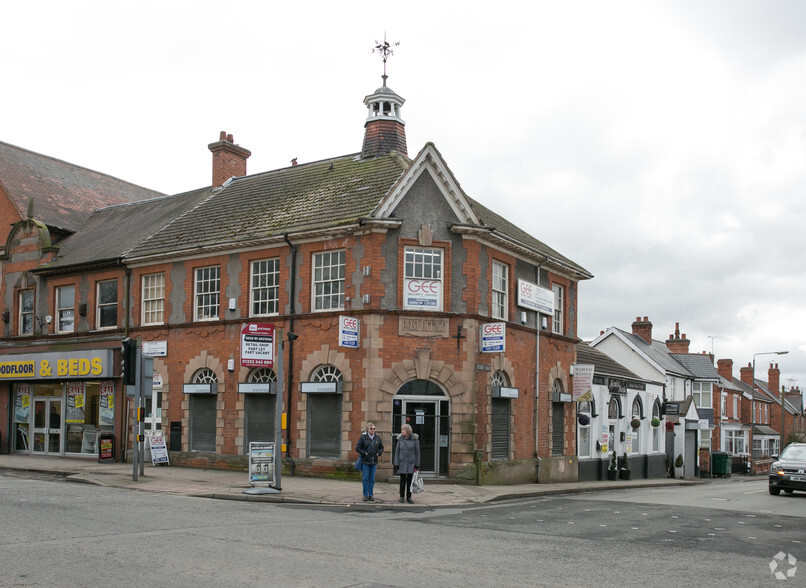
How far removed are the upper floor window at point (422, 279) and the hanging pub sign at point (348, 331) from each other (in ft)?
5.14

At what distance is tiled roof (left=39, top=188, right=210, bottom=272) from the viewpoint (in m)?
28.5

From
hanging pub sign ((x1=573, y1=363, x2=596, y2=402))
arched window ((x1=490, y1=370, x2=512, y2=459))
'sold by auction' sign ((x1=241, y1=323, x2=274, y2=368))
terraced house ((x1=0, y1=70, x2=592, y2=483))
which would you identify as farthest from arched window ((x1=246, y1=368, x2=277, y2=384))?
hanging pub sign ((x1=573, y1=363, x2=596, y2=402))

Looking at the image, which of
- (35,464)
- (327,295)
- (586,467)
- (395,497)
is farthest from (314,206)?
(586,467)

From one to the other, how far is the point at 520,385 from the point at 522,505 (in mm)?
6727

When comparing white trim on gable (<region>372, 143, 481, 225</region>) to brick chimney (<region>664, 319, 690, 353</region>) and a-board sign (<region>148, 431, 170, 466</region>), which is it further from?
brick chimney (<region>664, 319, 690, 353</region>)

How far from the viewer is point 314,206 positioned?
24.6 meters

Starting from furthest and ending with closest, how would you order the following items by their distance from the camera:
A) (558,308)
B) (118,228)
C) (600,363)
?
(600,363), (118,228), (558,308)

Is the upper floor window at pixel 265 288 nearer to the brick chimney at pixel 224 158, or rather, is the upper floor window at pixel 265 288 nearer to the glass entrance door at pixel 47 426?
the brick chimney at pixel 224 158

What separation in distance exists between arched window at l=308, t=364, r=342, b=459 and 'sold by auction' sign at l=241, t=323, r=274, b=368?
9.76 ft

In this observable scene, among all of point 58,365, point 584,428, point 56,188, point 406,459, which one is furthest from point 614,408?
point 56,188

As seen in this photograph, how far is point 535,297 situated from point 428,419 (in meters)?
6.22

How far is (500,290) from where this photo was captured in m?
24.4

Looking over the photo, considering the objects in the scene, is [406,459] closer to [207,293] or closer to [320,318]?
[320,318]

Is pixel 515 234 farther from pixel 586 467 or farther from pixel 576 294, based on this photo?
pixel 586 467
